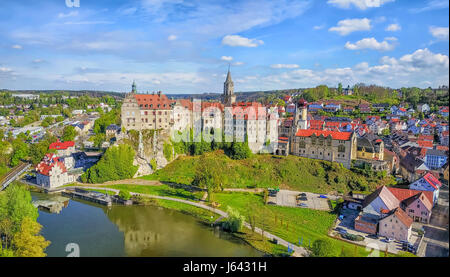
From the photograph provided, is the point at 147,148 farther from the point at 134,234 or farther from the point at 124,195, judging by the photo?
the point at 134,234

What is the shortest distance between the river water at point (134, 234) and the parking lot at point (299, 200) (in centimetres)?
643

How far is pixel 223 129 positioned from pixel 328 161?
1049cm

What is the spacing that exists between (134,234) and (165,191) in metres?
6.67

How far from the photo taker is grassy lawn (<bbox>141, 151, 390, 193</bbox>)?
24.4 meters

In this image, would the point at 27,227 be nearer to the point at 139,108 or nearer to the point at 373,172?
the point at 139,108

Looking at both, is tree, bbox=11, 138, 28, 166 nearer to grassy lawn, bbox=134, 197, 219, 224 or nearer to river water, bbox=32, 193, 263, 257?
river water, bbox=32, 193, 263, 257

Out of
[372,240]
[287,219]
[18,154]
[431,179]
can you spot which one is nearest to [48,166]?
[18,154]

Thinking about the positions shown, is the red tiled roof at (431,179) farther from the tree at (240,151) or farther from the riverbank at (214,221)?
the tree at (240,151)

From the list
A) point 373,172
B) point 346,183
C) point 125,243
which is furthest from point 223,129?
point 125,243

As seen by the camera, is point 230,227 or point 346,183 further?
point 346,183

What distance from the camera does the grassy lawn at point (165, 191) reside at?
871 inches

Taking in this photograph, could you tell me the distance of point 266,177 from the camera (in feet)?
82.9

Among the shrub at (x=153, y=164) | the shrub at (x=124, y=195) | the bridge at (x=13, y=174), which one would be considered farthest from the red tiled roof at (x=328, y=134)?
the bridge at (x=13, y=174)
